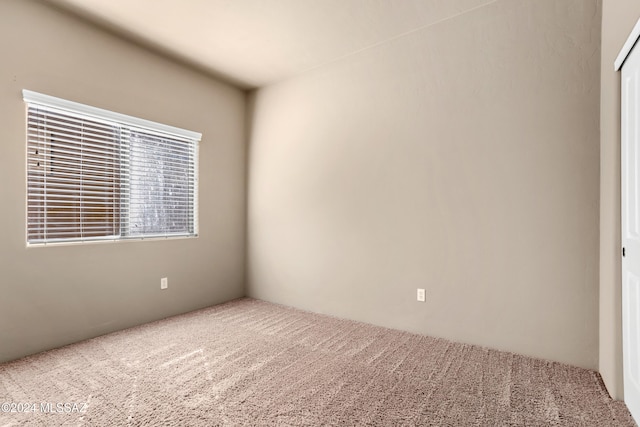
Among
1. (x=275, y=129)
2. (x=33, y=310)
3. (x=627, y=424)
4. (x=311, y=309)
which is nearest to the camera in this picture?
(x=627, y=424)

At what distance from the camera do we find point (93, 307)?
2.77 meters

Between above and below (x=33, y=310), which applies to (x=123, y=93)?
above

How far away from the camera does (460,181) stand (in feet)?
8.71

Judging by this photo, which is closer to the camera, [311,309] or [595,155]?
[595,155]

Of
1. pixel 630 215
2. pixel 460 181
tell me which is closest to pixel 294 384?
pixel 460 181

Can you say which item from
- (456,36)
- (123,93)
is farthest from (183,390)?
(456,36)

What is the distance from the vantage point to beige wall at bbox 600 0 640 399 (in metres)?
1.81

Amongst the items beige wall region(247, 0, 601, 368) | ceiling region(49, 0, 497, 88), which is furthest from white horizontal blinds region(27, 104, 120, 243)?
beige wall region(247, 0, 601, 368)

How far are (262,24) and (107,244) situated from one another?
7.67 feet

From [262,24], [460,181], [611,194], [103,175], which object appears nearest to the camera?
[611,194]

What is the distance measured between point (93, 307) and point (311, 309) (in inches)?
79.9

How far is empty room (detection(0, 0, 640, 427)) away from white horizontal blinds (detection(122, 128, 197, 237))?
2 cm

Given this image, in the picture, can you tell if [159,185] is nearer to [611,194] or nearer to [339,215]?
[339,215]

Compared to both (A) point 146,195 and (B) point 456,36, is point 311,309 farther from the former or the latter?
(B) point 456,36
